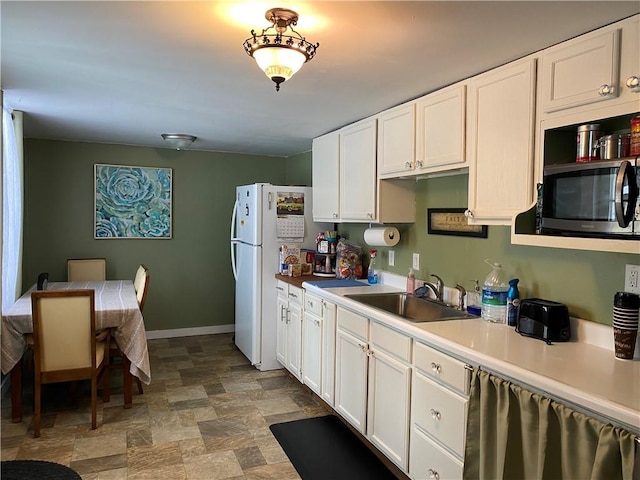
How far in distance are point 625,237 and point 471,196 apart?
0.91 metres

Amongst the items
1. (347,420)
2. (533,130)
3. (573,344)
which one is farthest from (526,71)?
(347,420)

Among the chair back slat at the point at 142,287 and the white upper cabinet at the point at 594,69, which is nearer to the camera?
the white upper cabinet at the point at 594,69

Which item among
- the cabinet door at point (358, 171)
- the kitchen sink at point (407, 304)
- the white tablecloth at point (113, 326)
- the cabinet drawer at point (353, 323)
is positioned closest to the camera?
the cabinet drawer at point (353, 323)

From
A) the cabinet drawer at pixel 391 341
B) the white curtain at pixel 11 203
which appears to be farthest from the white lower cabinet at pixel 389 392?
the white curtain at pixel 11 203

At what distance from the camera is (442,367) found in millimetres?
2225

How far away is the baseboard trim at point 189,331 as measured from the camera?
5543mm

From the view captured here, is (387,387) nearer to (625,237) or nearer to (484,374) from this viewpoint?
(484,374)

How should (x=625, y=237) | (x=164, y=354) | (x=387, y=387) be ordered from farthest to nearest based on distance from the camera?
(x=164, y=354)
(x=387, y=387)
(x=625, y=237)

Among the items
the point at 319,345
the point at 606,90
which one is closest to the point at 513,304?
the point at 606,90

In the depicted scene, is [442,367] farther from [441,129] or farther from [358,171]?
[358,171]

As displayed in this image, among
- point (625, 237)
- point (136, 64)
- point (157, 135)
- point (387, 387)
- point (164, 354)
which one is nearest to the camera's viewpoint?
point (625, 237)

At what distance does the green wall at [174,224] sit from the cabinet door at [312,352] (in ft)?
7.38

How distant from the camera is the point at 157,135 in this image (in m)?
4.65

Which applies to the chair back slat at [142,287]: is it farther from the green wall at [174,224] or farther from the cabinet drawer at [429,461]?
the cabinet drawer at [429,461]
